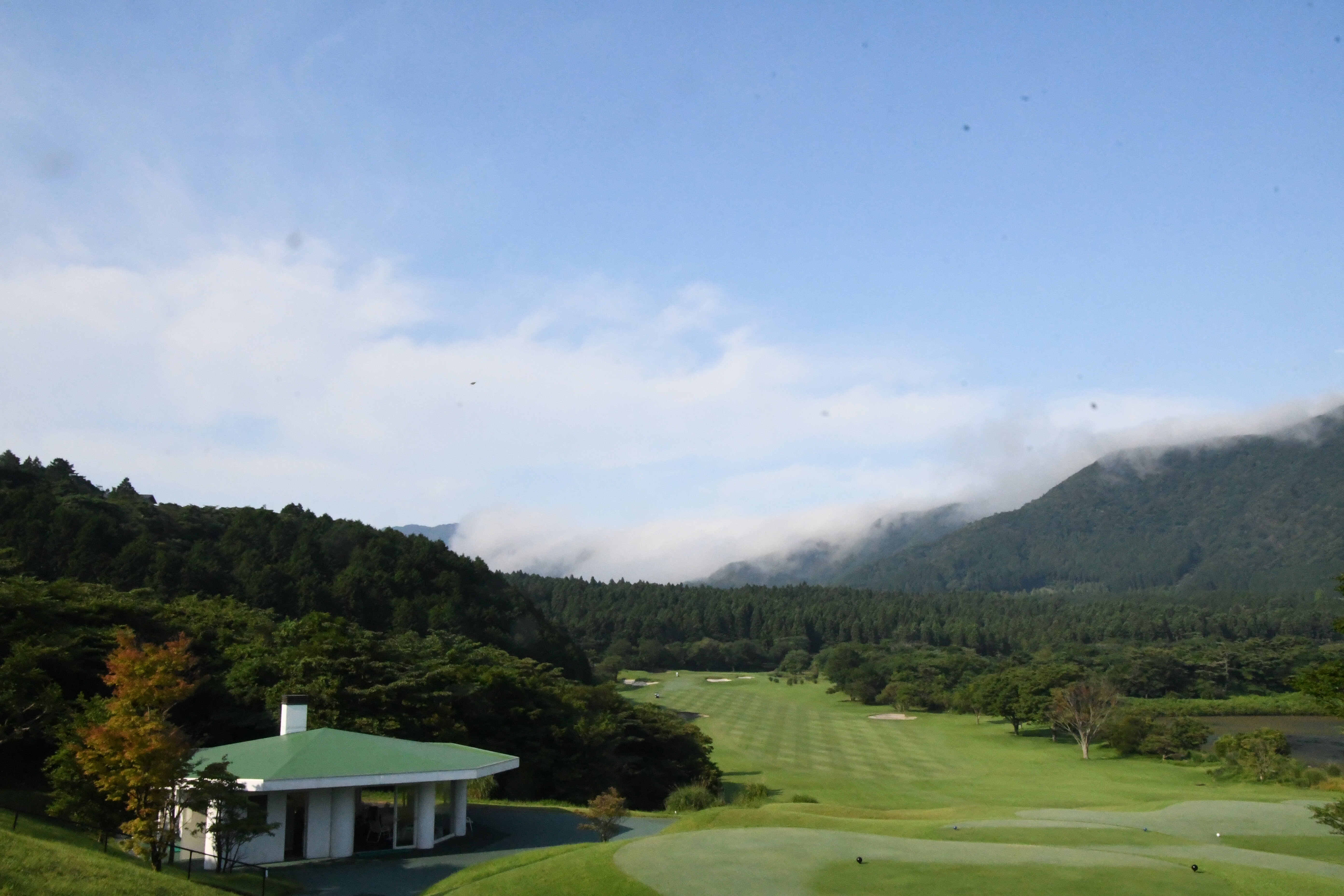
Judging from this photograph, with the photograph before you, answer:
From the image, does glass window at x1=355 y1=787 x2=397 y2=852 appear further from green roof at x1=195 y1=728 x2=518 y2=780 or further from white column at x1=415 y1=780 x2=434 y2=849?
green roof at x1=195 y1=728 x2=518 y2=780

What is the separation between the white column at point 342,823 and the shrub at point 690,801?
1928cm

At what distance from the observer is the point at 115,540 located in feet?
248

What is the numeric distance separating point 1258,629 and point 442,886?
196 m

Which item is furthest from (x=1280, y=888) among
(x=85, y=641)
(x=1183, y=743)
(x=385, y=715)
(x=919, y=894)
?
(x=1183, y=743)

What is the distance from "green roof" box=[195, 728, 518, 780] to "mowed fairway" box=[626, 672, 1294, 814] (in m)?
22.3

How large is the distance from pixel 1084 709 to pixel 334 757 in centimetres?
6678

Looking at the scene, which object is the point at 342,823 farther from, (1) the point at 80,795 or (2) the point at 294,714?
(1) the point at 80,795

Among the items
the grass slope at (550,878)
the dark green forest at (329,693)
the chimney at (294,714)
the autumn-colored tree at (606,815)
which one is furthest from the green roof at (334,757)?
the grass slope at (550,878)

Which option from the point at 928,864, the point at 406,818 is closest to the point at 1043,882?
the point at 928,864

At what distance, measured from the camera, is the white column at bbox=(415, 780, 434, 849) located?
92.4 ft

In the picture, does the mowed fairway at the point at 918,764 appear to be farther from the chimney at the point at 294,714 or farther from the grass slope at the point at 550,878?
the chimney at the point at 294,714

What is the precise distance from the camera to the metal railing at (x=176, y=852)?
2355 cm

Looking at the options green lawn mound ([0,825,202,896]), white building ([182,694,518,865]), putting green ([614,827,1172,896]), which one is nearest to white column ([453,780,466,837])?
white building ([182,694,518,865])

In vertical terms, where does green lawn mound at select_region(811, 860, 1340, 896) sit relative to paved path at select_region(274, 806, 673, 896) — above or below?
above
